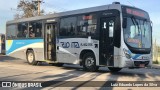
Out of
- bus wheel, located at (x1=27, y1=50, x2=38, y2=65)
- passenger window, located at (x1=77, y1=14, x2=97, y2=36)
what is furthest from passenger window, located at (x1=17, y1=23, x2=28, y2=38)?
passenger window, located at (x1=77, y1=14, x2=97, y2=36)

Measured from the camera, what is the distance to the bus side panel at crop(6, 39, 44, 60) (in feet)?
72.7

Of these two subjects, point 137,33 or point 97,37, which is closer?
point 137,33

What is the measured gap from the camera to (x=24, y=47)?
77.9ft

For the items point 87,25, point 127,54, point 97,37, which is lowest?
point 127,54

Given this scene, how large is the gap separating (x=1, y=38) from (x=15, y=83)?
37011 millimetres

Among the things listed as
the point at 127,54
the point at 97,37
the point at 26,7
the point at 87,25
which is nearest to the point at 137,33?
the point at 127,54

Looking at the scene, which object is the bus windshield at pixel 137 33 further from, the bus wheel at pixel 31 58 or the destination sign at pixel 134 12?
the bus wheel at pixel 31 58

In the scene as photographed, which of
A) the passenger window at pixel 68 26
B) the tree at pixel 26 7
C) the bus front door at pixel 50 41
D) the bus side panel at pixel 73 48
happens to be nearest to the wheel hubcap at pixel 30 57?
the bus front door at pixel 50 41

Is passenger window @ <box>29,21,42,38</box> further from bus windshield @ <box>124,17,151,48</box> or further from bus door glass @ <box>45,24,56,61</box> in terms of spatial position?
bus windshield @ <box>124,17,151,48</box>

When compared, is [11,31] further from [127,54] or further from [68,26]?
[127,54]

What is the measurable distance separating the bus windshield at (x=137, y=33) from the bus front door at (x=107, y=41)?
745 millimetres

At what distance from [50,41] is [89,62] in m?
4.07

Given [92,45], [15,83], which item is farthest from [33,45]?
[15,83]

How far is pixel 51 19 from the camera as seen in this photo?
21266 mm
